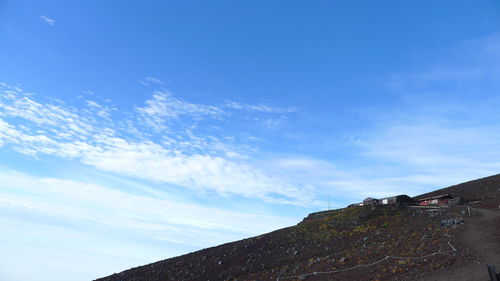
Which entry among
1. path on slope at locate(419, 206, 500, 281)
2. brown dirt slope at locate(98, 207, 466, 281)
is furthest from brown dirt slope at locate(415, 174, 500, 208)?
path on slope at locate(419, 206, 500, 281)

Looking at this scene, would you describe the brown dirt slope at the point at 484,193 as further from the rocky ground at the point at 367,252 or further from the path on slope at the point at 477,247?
the path on slope at the point at 477,247

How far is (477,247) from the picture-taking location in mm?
21875

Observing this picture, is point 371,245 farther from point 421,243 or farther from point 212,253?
point 212,253

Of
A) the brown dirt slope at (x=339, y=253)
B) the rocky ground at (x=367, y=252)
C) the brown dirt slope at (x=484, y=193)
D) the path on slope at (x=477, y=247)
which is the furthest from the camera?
the brown dirt slope at (x=484, y=193)

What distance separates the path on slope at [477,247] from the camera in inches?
695

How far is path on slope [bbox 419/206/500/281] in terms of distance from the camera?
17.7 m

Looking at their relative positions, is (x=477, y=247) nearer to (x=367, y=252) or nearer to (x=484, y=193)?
(x=367, y=252)

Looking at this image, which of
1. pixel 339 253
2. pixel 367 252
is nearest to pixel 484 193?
pixel 339 253

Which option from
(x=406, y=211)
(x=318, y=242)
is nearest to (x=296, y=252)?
(x=318, y=242)

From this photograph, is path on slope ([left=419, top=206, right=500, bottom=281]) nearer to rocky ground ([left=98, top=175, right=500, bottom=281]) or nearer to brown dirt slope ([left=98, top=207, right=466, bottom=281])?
rocky ground ([left=98, top=175, right=500, bottom=281])

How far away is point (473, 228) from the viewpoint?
27109mm

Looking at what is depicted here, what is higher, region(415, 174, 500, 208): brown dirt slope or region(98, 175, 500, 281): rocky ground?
region(415, 174, 500, 208): brown dirt slope

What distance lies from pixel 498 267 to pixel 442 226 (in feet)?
38.3

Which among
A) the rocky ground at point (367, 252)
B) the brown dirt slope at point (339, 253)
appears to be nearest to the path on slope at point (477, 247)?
the rocky ground at point (367, 252)
